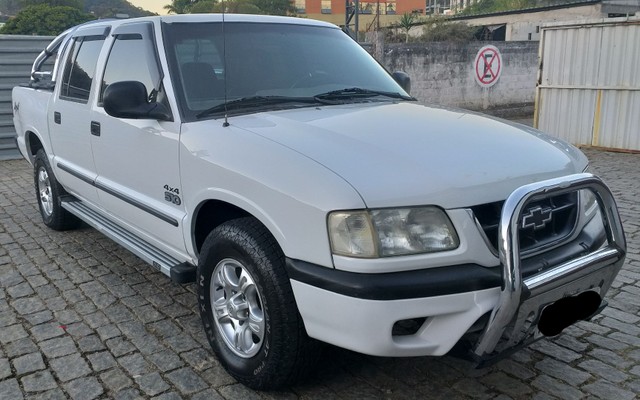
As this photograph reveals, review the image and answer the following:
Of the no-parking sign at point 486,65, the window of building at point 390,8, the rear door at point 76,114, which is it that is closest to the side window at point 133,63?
the rear door at point 76,114

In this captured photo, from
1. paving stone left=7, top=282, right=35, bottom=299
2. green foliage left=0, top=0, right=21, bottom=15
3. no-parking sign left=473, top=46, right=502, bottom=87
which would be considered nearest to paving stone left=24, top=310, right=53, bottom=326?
paving stone left=7, top=282, right=35, bottom=299

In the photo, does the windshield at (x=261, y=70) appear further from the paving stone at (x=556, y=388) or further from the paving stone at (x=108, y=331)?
the paving stone at (x=556, y=388)

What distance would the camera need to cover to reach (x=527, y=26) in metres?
29.8

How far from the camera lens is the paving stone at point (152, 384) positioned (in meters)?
3.27

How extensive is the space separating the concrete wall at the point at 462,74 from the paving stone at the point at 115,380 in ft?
37.3

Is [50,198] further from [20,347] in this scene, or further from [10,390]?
[10,390]

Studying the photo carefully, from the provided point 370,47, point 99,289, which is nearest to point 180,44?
point 99,289

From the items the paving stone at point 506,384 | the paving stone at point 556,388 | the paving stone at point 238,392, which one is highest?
the paving stone at point 556,388

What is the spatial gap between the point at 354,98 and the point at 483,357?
193 centimetres

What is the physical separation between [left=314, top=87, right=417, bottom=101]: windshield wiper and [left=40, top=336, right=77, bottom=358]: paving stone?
2.15m

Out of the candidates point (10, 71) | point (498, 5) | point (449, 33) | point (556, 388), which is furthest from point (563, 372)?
point (498, 5)

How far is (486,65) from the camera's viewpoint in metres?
13.2

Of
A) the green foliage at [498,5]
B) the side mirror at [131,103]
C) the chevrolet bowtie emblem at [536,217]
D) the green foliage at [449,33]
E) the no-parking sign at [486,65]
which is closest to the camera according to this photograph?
the chevrolet bowtie emblem at [536,217]

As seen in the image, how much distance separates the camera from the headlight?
8.52 feet
